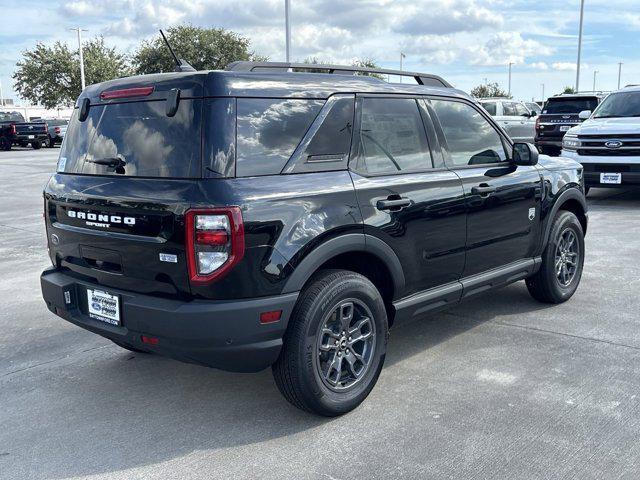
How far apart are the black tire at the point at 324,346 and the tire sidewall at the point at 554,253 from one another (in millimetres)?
2130

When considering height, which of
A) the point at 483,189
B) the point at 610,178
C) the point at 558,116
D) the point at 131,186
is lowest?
the point at 610,178

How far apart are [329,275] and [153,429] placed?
1.26 m

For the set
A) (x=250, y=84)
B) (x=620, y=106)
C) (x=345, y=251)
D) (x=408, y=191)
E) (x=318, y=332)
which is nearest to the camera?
(x=250, y=84)

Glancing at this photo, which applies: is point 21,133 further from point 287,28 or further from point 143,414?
point 143,414

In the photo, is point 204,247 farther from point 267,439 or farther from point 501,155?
point 501,155

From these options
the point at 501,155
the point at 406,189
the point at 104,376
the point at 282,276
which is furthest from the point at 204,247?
the point at 501,155

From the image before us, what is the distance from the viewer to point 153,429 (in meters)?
3.46

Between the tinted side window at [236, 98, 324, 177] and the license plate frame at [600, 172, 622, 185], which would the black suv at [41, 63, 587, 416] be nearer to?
the tinted side window at [236, 98, 324, 177]

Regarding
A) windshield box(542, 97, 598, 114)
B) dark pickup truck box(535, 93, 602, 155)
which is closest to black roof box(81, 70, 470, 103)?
dark pickup truck box(535, 93, 602, 155)

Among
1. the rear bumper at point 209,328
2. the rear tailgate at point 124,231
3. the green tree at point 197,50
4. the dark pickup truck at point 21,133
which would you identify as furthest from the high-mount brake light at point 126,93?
the green tree at point 197,50

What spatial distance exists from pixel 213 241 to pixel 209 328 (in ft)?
1.35

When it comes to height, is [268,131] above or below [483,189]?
above

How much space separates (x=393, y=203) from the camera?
3729 millimetres

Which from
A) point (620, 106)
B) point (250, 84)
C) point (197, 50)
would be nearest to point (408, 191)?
point (250, 84)
